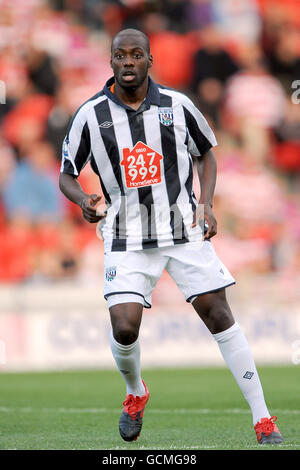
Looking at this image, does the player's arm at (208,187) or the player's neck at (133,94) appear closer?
the player's arm at (208,187)

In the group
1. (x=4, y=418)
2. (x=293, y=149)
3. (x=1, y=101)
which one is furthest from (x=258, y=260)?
(x=4, y=418)

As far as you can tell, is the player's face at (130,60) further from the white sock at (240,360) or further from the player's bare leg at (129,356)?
the white sock at (240,360)

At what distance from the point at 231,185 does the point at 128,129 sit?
7.09 meters

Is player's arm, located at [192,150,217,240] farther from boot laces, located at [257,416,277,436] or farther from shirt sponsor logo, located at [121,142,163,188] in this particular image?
boot laces, located at [257,416,277,436]

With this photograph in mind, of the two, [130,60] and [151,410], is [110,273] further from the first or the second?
[151,410]

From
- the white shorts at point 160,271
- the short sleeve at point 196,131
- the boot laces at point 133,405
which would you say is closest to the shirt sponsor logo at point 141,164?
the short sleeve at point 196,131

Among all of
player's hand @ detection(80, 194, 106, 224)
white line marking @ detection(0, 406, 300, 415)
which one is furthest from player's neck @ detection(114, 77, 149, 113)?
white line marking @ detection(0, 406, 300, 415)

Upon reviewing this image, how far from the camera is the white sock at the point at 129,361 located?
5.17 m

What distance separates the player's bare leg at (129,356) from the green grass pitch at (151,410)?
0.33ft

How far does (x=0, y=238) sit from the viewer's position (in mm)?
11555

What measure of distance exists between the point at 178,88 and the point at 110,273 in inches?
338

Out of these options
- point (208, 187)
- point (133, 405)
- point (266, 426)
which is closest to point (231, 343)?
point (266, 426)

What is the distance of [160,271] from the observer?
522 cm

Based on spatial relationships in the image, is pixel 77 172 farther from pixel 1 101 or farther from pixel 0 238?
pixel 1 101
